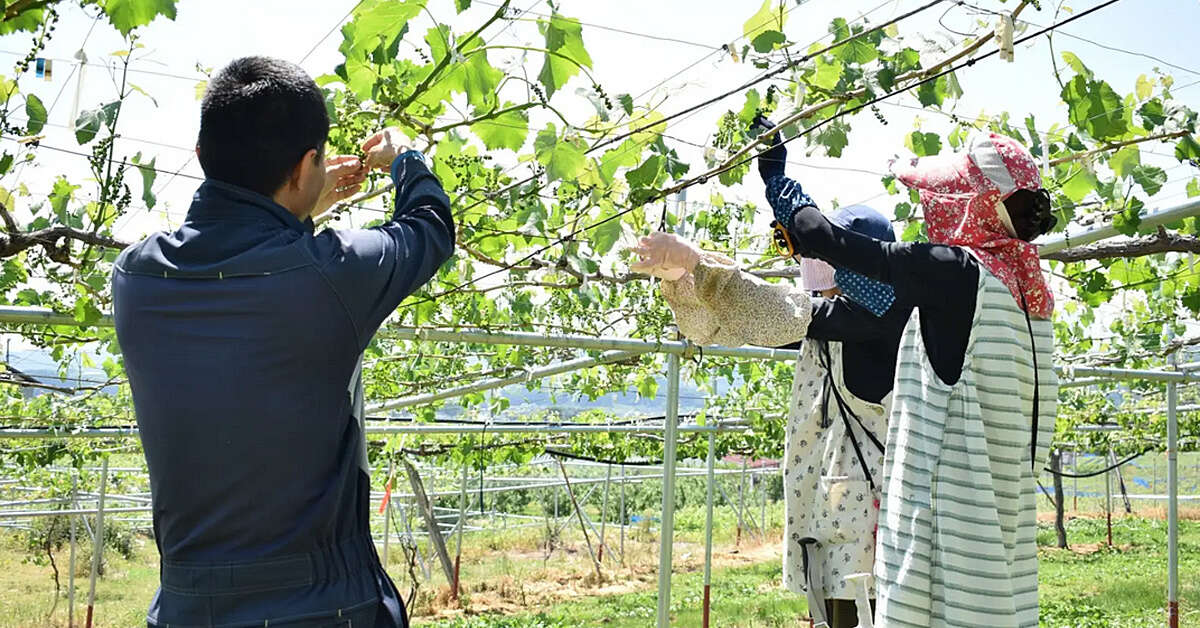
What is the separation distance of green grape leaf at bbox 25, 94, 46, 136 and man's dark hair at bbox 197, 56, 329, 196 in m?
1.18

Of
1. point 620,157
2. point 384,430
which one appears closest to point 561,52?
point 620,157

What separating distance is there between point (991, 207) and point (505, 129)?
101cm

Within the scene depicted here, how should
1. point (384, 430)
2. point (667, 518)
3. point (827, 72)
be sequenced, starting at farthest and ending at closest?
1. point (384, 430)
2. point (667, 518)
3. point (827, 72)

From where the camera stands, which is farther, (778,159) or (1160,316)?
(1160,316)

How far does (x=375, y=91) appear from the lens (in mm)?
2020

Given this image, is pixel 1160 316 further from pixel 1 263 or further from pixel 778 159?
pixel 1 263

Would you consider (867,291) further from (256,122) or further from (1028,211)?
(256,122)

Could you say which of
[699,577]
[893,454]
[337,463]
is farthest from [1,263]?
[699,577]

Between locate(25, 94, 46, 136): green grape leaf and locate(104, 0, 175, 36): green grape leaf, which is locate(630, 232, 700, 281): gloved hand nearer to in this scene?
locate(104, 0, 175, 36): green grape leaf

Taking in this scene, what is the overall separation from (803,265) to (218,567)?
4.62 ft

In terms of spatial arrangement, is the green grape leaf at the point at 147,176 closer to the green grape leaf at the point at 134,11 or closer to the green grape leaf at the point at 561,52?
the green grape leaf at the point at 134,11

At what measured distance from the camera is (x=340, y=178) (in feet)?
5.53

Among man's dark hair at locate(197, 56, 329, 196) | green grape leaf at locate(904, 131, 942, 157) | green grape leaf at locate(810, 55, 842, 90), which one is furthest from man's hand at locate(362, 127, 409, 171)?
green grape leaf at locate(904, 131, 942, 157)

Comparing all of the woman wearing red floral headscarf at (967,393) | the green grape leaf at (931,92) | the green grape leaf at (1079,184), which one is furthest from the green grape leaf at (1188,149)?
the woman wearing red floral headscarf at (967,393)
